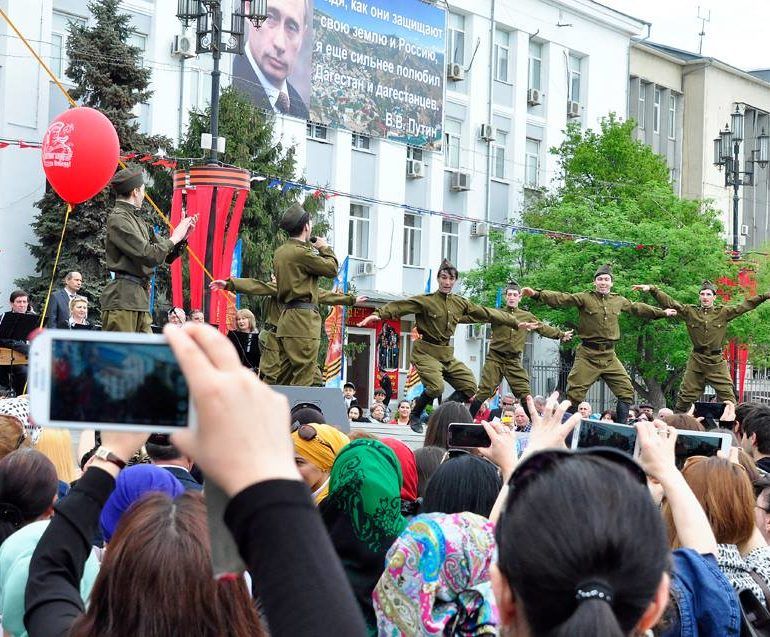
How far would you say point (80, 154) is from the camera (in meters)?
12.7

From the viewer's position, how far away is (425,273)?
3584cm

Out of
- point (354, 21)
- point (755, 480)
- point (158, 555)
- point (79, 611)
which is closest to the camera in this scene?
point (158, 555)

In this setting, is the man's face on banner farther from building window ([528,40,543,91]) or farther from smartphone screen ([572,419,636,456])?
smartphone screen ([572,419,636,456])

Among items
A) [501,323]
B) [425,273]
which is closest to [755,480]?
[501,323]

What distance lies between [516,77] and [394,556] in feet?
120

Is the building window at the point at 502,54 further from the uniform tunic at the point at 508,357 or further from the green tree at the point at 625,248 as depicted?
the uniform tunic at the point at 508,357

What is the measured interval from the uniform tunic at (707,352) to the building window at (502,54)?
916 inches

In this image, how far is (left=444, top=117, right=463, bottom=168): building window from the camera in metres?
36.4

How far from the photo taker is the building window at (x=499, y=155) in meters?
38.2

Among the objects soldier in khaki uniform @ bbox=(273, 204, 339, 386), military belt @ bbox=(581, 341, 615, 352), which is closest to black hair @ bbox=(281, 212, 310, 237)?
soldier in khaki uniform @ bbox=(273, 204, 339, 386)

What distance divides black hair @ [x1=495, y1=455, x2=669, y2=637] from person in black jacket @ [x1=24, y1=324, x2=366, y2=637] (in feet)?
1.50

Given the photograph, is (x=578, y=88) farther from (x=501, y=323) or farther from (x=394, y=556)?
(x=394, y=556)

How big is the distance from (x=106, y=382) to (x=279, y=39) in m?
29.2

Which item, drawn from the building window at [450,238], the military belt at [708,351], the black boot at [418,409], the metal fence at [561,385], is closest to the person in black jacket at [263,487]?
the black boot at [418,409]
